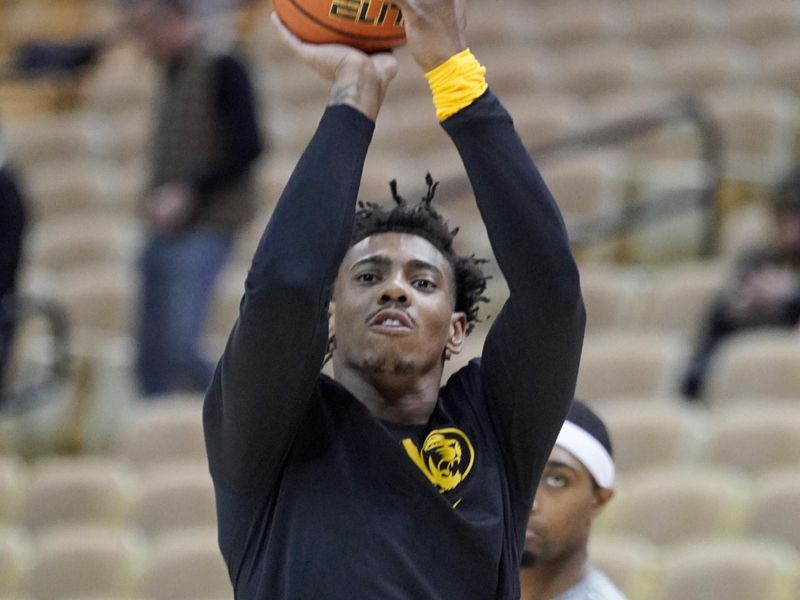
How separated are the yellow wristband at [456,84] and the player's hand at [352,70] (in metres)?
0.08

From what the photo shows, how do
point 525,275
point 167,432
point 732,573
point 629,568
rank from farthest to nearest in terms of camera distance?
point 167,432 < point 629,568 < point 732,573 < point 525,275

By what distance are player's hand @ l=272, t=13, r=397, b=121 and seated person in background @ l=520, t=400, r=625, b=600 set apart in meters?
0.93

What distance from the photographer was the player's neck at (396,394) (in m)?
2.36

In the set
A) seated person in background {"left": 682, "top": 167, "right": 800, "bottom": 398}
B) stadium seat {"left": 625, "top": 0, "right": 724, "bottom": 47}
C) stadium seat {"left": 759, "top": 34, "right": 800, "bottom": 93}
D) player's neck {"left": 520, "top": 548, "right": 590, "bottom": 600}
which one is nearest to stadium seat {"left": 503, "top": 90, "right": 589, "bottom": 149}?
stadium seat {"left": 625, "top": 0, "right": 724, "bottom": 47}

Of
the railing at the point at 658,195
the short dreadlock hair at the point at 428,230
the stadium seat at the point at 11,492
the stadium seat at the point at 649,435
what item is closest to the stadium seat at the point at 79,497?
the stadium seat at the point at 11,492

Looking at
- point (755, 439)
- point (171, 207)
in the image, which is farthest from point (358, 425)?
point (171, 207)

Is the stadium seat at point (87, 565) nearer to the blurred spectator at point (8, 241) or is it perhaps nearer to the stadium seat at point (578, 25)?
the blurred spectator at point (8, 241)

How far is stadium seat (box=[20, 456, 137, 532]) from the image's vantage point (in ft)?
18.8

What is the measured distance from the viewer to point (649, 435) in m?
5.12

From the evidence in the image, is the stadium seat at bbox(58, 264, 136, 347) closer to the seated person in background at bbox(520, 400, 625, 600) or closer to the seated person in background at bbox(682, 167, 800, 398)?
the seated person in background at bbox(682, 167, 800, 398)

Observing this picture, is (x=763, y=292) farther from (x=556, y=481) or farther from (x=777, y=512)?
(x=556, y=481)

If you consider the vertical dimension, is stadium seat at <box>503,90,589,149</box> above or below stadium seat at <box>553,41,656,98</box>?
below

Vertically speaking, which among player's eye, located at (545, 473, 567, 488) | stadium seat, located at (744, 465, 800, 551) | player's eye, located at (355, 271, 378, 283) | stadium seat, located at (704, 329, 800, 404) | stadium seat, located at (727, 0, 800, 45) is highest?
stadium seat, located at (727, 0, 800, 45)

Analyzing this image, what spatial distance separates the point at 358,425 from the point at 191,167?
3.38 meters
